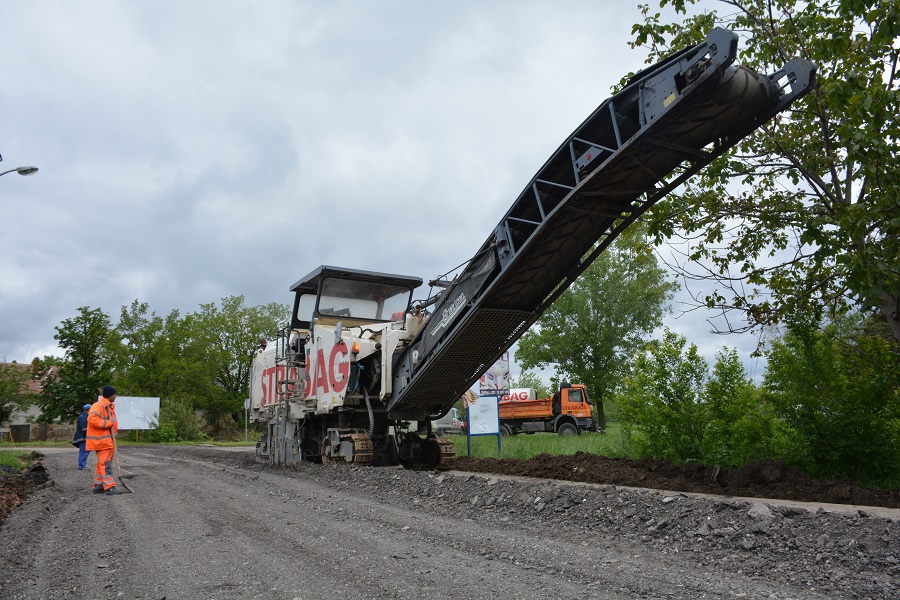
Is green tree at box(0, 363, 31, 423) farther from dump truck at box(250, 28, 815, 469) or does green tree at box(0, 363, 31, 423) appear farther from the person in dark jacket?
dump truck at box(250, 28, 815, 469)

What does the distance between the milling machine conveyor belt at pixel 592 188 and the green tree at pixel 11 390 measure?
55051mm

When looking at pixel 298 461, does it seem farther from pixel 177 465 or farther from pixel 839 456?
pixel 839 456

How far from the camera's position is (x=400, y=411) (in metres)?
12.0

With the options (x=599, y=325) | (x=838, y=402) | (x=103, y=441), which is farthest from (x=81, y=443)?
(x=599, y=325)

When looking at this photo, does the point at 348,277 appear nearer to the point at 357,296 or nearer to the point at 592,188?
the point at 357,296

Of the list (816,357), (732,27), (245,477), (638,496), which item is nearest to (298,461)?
(245,477)

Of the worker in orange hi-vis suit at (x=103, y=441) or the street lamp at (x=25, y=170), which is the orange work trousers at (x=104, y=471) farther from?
the street lamp at (x=25, y=170)

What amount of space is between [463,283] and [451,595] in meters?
6.14

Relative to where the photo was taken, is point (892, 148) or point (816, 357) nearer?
point (892, 148)

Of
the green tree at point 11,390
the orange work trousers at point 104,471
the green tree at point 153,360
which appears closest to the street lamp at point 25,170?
the orange work trousers at point 104,471

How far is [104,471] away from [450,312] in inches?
229

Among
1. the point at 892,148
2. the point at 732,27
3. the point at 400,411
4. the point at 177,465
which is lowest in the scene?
the point at 177,465

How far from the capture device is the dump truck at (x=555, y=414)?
33.5 metres

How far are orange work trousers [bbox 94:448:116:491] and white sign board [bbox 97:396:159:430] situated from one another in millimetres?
27043
